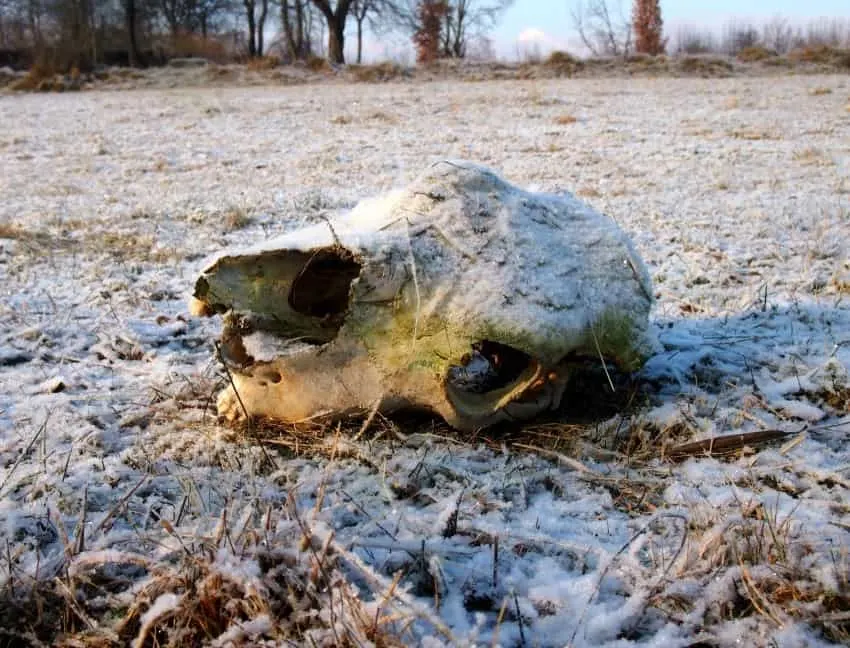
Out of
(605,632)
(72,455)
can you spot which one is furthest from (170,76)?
(605,632)

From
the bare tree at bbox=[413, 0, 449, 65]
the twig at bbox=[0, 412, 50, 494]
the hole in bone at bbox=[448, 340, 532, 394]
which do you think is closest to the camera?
the twig at bbox=[0, 412, 50, 494]

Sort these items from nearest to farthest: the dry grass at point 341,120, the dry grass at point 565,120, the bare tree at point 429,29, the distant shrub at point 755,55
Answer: the dry grass at point 565,120
the dry grass at point 341,120
the distant shrub at point 755,55
the bare tree at point 429,29

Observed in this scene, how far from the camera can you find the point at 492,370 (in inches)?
99.2

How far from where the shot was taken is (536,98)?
42.5ft

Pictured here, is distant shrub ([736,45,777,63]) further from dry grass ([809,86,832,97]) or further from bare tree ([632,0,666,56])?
bare tree ([632,0,666,56])

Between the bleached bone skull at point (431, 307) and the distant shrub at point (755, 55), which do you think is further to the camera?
the distant shrub at point (755, 55)

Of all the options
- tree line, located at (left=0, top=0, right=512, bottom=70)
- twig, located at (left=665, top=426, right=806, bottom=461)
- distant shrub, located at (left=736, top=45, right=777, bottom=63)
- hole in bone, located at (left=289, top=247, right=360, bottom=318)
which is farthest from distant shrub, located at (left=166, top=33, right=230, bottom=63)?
twig, located at (left=665, top=426, right=806, bottom=461)

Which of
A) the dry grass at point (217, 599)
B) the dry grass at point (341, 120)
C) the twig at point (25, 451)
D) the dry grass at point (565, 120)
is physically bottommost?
the dry grass at point (217, 599)

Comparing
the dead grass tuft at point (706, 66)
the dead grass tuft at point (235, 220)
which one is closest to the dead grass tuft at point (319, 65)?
the dead grass tuft at point (706, 66)

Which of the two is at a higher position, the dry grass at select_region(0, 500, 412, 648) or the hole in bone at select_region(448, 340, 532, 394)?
the hole in bone at select_region(448, 340, 532, 394)

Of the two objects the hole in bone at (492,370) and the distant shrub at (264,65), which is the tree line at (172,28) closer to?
the distant shrub at (264,65)

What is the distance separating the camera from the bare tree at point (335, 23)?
93.5ft

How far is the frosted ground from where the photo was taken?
60.1 inches

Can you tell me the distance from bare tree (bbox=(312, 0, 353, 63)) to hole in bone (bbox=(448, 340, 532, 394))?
28.1 m
